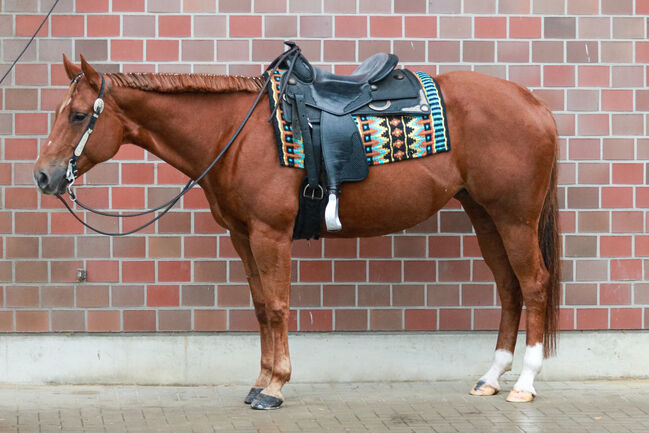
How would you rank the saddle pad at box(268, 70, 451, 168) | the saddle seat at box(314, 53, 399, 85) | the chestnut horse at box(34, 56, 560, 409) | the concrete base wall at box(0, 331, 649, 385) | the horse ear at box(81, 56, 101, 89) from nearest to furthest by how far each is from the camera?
the horse ear at box(81, 56, 101, 89)
the chestnut horse at box(34, 56, 560, 409)
the saddle pad at box(268, 70, 451, 168)
the saddle seat at box(314, 53, 399, 85)
the concrete base wall at box(0, 331, 649, 385)

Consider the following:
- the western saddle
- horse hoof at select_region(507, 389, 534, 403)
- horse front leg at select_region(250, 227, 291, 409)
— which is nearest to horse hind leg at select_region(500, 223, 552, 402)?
horse hoof at select_region(507, 389, 534, 403)

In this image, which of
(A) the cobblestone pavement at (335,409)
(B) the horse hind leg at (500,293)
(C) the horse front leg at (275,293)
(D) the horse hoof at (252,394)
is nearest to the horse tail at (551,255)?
(B) the horse hind leg at (500,293)

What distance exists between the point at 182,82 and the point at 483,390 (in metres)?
2.71

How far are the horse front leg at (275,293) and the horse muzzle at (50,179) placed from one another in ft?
3.71

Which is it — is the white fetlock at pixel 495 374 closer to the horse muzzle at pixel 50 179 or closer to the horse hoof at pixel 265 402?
the horse hoof at pixel 265 402

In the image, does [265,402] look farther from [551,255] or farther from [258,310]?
[551,255]

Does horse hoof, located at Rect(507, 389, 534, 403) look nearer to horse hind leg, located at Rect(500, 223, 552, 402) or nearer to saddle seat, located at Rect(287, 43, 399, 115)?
horse hind leg, located at Rect(500, 223, 552, 402)

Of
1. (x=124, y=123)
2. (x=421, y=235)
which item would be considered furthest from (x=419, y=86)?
(x=124, y=123)

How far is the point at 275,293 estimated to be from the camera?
5.91m

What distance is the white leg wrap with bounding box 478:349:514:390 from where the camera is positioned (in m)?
6.44

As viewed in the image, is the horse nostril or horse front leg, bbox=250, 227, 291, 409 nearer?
the horse nostril

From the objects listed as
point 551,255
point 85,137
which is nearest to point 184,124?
point 85,137

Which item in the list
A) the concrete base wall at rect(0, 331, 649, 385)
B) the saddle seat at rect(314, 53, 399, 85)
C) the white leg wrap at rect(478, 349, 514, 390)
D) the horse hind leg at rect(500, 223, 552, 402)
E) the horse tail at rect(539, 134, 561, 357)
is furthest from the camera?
the concrete base wall at rect(0, 331, 649, 385)

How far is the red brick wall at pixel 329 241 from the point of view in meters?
6.81
